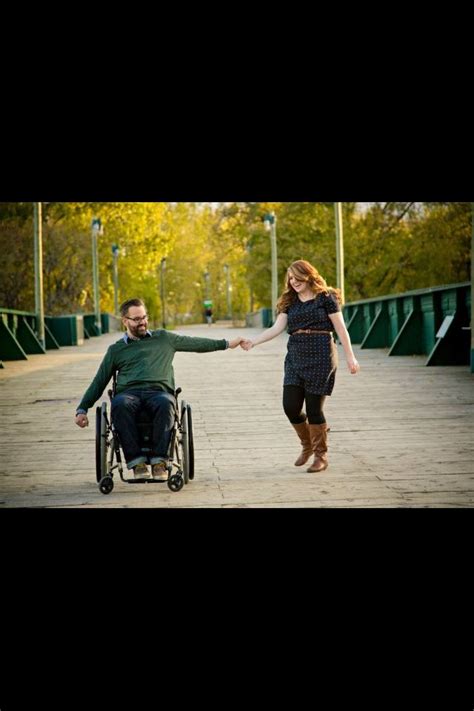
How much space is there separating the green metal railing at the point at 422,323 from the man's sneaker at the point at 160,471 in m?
6.87

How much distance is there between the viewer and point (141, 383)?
19.5 feet

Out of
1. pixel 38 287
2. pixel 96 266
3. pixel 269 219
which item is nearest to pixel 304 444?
pixel 38 287

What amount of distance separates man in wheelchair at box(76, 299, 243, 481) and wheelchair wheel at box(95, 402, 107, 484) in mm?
80

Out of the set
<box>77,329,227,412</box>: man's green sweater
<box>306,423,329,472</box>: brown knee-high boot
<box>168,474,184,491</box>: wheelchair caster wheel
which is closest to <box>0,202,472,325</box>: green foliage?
<box>306,423,329,472</box>: brown knee-high boot

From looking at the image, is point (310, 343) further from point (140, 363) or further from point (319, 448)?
point (140, 363)

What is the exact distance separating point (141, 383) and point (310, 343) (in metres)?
1.04

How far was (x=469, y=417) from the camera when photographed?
28.5ft

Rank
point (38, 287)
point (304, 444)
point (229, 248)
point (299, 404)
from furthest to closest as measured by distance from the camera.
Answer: point (229, 248) < point (38, 287) < point (304, 444) < point (299, 404)

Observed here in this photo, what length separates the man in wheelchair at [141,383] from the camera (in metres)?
5.84
